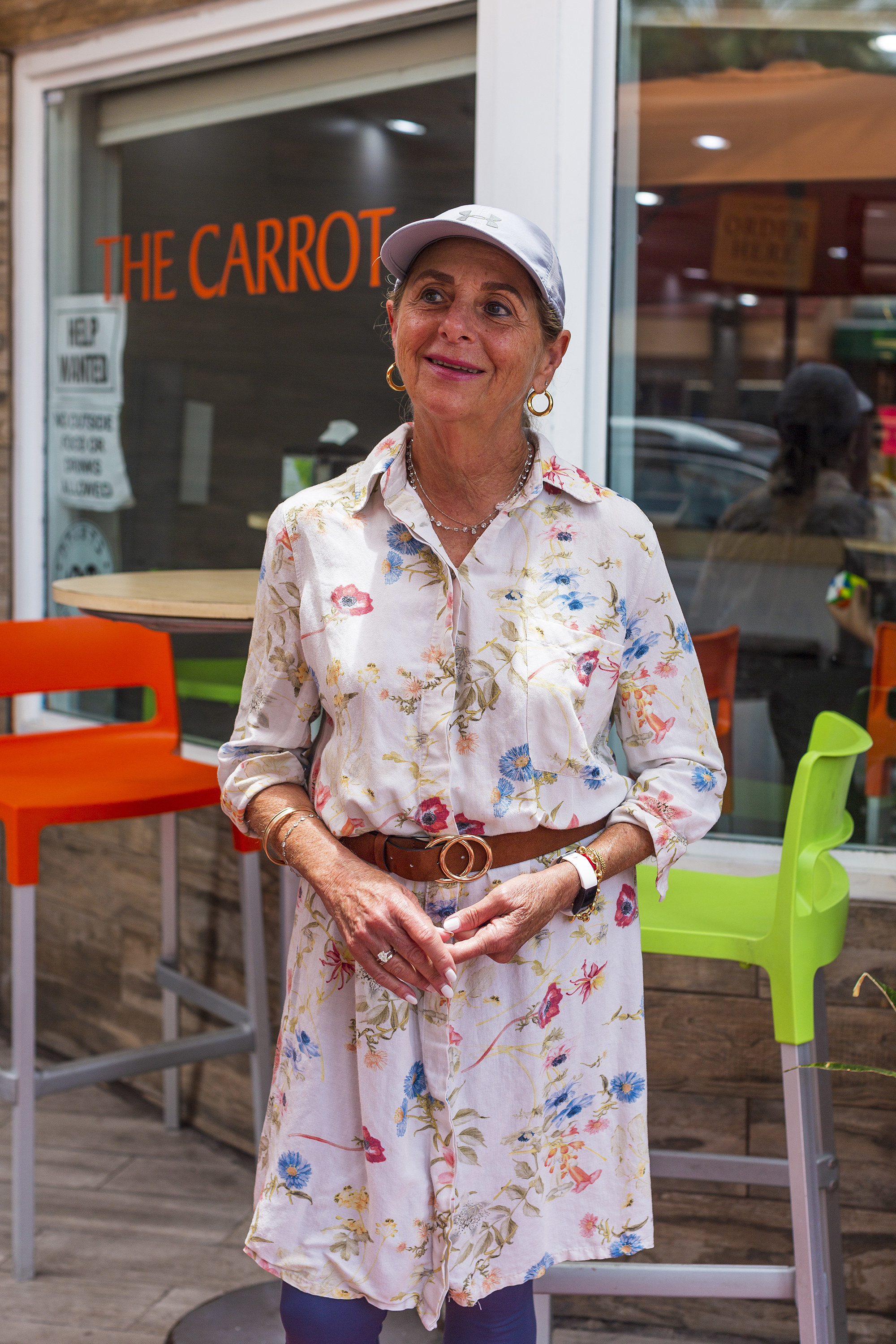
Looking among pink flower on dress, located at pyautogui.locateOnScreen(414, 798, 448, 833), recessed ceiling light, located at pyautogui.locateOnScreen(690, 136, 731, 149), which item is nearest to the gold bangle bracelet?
pink flower on dress, located at pyautogui.locateOnScreen(414, 798, 448, 833)

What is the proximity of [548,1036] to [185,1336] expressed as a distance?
3.68 ft

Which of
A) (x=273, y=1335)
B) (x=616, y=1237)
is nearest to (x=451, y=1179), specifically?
(x=616, y=1237)

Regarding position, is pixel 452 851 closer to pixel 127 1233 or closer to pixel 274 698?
pixel 274 698

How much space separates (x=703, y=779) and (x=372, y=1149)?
50 centimetres

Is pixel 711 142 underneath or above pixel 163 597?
above

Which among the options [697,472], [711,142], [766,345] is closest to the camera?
[711,142]

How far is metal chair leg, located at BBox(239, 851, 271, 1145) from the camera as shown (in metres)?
2.46

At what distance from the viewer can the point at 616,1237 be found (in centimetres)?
138

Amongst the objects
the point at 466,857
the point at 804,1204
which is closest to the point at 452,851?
the point at 466,857

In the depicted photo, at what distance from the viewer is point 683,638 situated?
142 cm

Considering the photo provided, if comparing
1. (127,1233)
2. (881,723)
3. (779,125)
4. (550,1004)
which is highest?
(779,125)

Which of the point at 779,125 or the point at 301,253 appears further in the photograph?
the point at 779,125

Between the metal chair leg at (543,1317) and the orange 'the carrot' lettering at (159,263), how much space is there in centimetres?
227

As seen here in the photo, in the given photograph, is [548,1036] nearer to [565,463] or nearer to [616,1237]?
[616,1237]
